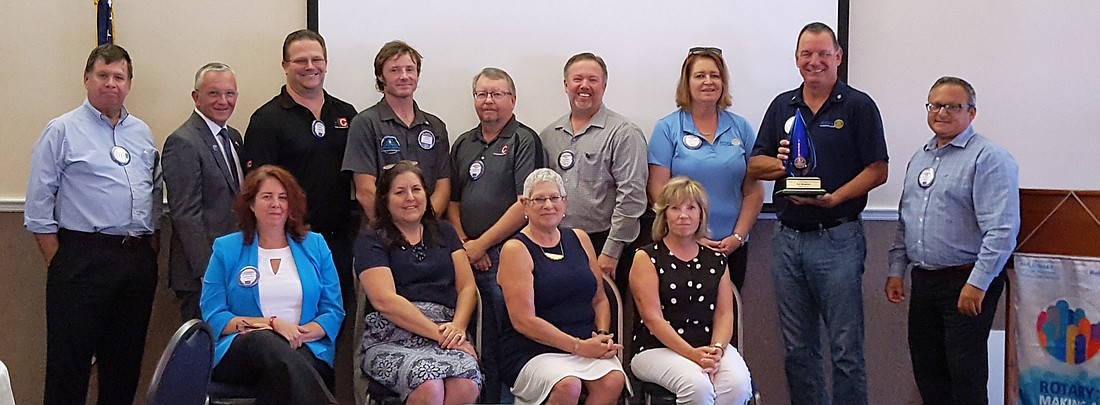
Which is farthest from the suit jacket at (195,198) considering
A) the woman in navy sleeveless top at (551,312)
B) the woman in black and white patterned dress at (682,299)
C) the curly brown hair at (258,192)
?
the woman in black and white patterned dress at (682,299)

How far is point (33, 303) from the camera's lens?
161 inches

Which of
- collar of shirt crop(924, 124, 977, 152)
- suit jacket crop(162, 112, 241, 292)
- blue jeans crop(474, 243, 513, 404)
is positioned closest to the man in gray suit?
suit jacket crop(162, 112, 241, 292)

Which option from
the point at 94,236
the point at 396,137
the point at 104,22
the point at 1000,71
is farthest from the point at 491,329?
the point at 1000,71

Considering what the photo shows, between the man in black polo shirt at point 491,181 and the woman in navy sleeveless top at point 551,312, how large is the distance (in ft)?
0.80

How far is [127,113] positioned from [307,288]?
1188mm

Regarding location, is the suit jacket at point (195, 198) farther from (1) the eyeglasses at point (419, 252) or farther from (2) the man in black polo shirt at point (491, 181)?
(2) the man in black polo shirt at point (491, 181)

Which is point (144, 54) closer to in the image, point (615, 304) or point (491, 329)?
point (491, 329)

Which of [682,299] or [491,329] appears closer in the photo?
[682,299]

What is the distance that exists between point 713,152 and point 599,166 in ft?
1.51

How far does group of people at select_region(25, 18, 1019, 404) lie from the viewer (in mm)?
3221

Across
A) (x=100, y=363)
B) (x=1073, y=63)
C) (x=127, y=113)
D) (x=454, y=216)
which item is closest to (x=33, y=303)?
(x=100, y=363)

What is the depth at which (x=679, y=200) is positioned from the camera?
3371 mm

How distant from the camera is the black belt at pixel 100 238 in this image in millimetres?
3551

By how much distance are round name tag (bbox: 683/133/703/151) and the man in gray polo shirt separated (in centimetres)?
17
